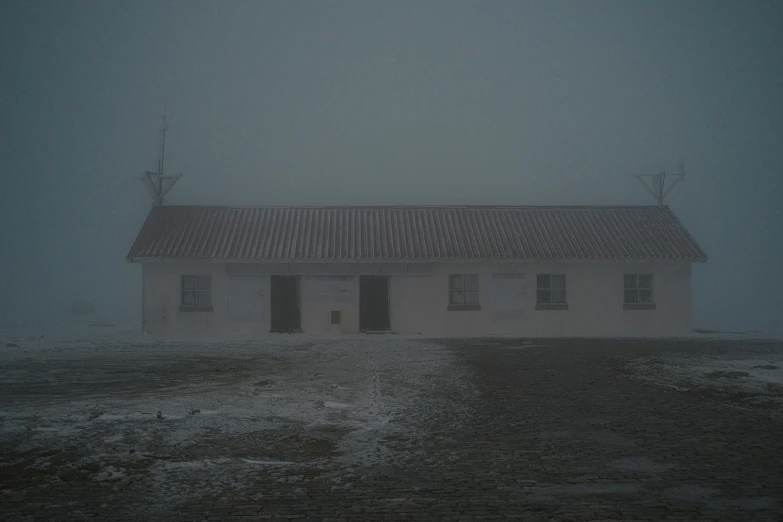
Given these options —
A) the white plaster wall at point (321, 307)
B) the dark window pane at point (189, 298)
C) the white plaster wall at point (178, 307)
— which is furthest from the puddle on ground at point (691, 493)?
the dark window pane at point (189, 298)

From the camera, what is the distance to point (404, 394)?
11.4 meters

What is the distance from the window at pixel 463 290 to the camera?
26.4 metres

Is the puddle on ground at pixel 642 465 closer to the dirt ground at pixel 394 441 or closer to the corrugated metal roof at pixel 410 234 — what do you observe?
the dirt ground at pixel 394 441

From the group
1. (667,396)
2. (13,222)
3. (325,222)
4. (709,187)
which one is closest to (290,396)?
(667,396)

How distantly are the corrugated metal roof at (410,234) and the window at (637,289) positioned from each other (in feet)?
3.38

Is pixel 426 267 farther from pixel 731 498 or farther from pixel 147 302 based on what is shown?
pixel 731 498

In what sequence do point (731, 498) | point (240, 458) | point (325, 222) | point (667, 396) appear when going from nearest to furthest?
point (731, 498) → point (240, 458) → point (667, 396) → point (325, 222)

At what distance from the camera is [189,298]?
25875 millimetres

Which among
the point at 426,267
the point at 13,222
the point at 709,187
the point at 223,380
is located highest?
the point at 709,187

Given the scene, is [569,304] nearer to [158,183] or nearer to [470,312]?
[470,312]

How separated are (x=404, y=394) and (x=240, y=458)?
4648 mm

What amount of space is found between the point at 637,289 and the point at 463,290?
24.1ft

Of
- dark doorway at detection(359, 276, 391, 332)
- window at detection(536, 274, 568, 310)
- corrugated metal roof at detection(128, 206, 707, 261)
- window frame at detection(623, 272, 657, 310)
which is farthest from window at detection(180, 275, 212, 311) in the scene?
window frame at detection(623, 272, 657, 310)

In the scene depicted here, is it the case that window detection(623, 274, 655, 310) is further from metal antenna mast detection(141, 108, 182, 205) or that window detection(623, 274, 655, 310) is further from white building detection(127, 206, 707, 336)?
metal antenna mast detection(141, 108, 182, 205)
